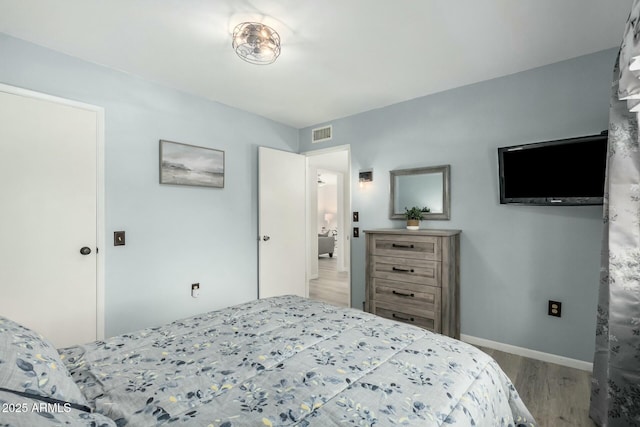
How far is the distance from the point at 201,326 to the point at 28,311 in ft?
4.99

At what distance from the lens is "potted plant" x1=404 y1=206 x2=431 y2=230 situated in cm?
313

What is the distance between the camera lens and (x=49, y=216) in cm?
225

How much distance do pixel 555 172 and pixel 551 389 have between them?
5.10 ft

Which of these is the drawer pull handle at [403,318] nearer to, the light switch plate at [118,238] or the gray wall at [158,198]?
the gray wall at [158,198]

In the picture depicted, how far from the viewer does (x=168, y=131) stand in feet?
9.67

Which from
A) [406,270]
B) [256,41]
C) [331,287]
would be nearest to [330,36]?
[256,41]

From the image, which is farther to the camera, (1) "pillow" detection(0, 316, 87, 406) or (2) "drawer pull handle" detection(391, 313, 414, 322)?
(2) "drawer pull handle" detection(391, 313, 414, 322)

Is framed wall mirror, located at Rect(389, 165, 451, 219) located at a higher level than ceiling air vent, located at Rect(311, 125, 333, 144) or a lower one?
lower

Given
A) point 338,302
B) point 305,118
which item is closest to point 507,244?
point 338,302

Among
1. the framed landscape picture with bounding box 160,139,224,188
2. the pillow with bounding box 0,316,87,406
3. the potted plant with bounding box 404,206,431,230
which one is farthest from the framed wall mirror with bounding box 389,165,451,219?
the pillow with bounding box 0,316,87,406

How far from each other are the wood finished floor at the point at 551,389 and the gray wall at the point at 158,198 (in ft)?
8.66

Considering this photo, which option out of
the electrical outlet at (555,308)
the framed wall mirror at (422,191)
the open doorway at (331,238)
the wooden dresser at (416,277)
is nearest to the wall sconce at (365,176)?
the open doorway at (331,238)

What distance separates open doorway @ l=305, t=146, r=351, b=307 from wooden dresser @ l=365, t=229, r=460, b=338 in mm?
789

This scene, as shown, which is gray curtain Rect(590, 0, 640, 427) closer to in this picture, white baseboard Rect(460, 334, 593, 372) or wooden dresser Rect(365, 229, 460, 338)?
white baseboard Rect(460, 334, 593, 372)
